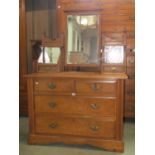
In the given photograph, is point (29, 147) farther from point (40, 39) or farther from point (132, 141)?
point (40, 39)

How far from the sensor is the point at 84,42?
3424mm

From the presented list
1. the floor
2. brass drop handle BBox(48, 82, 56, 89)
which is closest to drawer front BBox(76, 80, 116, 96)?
brass drop handle BBox(48, 82, 56, 89)

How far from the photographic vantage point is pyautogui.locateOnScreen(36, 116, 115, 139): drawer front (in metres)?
2.54

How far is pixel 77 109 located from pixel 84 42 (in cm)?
122

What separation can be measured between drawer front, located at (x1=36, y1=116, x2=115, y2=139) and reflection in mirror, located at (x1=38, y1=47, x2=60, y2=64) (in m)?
1.00

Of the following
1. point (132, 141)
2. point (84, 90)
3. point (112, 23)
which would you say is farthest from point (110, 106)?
point (112, 23)

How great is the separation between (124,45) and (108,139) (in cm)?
145

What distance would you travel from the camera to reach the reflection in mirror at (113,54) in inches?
133

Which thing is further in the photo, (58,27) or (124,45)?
(58,27)

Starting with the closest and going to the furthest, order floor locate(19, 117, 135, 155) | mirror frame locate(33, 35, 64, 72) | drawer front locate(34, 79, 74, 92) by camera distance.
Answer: floor locate(19, 117, 135, 155)
drawer front locate(34, 79, 74, 92)
mirror frame locate(33, 35, 64, 72)

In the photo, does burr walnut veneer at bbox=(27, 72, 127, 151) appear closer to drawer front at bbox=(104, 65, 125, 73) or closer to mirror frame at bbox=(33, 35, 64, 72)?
mirror frame at bbox=(33, 35, 64, 72)

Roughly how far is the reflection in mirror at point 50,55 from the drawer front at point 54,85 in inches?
30.0

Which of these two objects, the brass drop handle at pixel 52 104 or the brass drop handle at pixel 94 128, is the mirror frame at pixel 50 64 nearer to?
the brass drop handle at pixel 52 104
